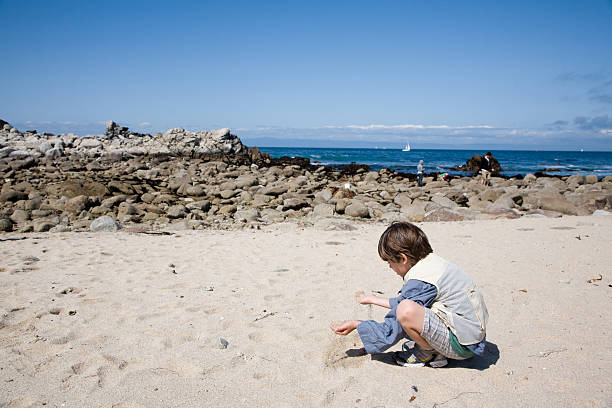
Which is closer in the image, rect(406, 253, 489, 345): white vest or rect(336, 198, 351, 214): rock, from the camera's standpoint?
rect(406, 253, 489, 345): white vest

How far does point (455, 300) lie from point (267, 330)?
5.32 feet

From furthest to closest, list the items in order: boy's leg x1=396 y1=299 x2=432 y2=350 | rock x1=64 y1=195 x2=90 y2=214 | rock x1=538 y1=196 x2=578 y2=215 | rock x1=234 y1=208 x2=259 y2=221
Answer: rock x1=64 y1=195 x2=90 y2=214, rock x1=234 y1=208 x2=259 y2=221, rock x1=538 y1=196 x2=578 y2=215, boy's leg x1=396 y1=299 x2=432 y2=350

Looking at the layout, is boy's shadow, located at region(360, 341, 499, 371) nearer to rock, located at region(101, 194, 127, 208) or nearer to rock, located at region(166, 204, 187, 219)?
rock, located at region(166, 204, 187, 219)

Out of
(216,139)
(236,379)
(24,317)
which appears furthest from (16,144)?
(236,379)

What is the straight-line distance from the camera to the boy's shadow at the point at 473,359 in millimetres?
2713

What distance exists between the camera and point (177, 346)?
303 centimetres

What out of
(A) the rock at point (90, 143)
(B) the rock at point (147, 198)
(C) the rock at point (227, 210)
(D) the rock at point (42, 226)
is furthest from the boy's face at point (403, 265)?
(A) the rock at point (90, 143)

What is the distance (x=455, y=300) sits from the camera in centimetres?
245

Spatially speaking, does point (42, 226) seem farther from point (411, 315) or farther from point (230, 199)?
point (411, 315)

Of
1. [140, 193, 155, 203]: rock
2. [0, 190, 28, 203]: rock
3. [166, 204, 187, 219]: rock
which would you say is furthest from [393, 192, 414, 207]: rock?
[0, 190, 28, 203]: rock

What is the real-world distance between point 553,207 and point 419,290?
10.3 meters

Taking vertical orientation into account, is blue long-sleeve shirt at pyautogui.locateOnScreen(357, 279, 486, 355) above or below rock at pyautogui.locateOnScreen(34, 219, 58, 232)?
above

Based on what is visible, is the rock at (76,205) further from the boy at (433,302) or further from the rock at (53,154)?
the rock at (53,154)

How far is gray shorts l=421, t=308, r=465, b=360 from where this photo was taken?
241 centimetres
